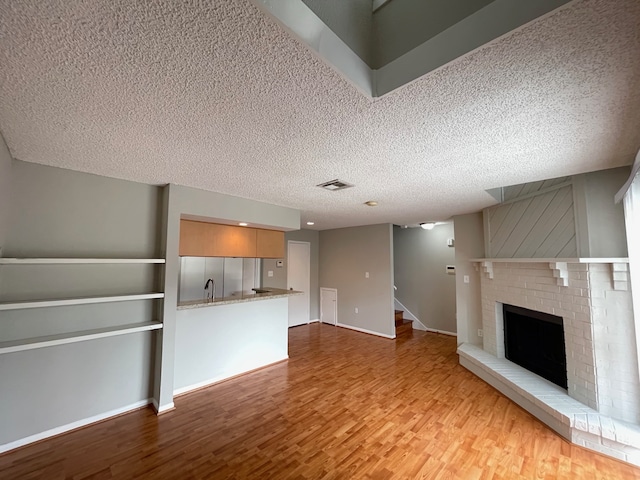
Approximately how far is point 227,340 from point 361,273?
324cm

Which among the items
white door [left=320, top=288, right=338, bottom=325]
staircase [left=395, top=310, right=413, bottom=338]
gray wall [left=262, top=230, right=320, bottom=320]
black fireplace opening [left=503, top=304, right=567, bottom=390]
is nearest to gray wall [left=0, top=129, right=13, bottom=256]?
gray wall [left=262, top=230, right=320, bottom=320]

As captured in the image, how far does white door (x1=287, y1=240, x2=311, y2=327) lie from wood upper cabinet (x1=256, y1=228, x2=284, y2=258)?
1884mm

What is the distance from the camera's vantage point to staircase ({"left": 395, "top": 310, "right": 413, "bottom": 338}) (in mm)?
5543

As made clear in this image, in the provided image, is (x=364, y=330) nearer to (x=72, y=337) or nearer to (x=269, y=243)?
(x=269, y=243)

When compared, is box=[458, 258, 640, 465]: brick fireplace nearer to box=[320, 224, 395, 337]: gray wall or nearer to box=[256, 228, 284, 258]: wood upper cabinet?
box=[320, 224, 395, 337]: gray wall

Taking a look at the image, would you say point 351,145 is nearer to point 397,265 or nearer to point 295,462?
point 295,462

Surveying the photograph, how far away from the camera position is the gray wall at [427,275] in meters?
5.60

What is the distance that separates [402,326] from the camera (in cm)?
570

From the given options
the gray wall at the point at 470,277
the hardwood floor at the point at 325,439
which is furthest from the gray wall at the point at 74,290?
the gray wall at the point at 470,277

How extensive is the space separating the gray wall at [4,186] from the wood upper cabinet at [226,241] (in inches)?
54.6

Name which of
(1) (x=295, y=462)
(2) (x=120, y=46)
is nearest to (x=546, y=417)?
(1) (x=295, y=462)

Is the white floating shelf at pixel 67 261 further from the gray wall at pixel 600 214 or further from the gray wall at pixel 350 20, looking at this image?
the gray wall at pixel 600 214

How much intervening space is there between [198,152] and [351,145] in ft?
3.76

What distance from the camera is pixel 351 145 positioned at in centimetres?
185
